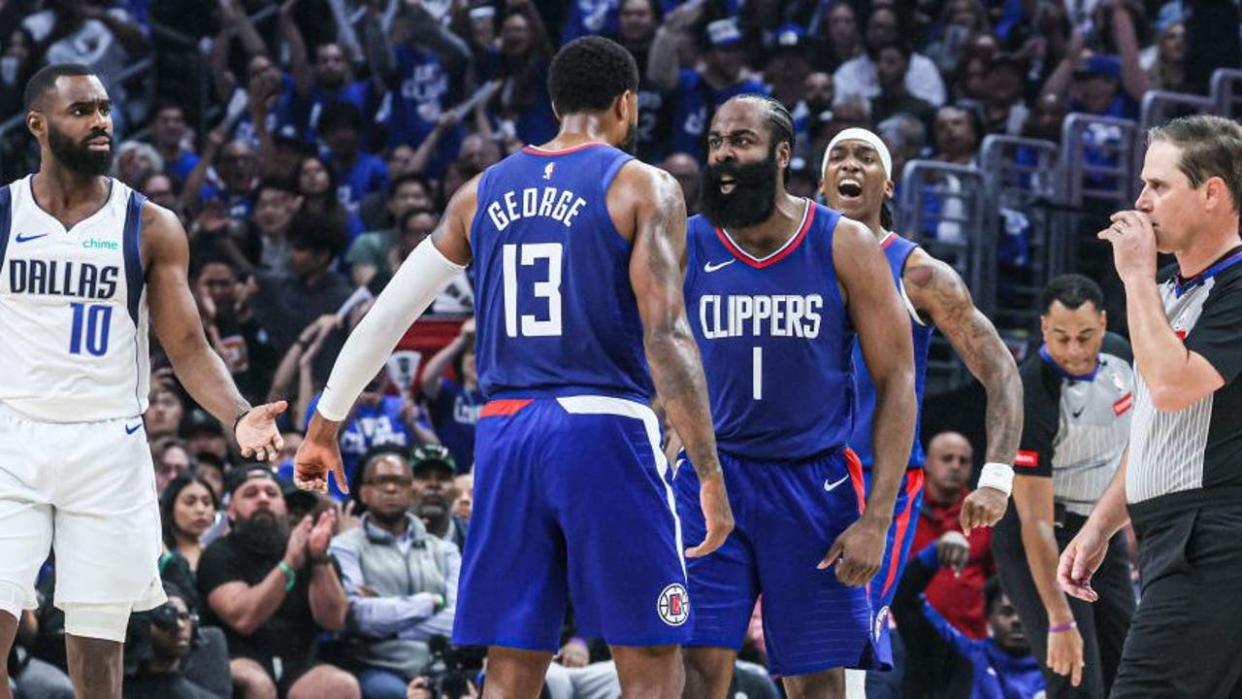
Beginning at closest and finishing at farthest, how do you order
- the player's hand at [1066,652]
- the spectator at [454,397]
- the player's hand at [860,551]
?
the player's hand at [860,551], the player's hand at [1066,652], the spectator at [454,397]

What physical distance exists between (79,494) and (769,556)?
2364mm

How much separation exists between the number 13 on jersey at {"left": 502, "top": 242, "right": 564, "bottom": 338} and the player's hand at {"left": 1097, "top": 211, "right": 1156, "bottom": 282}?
1577 mm

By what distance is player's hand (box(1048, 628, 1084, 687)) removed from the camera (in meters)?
8.37

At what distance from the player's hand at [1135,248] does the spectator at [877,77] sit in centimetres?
1055

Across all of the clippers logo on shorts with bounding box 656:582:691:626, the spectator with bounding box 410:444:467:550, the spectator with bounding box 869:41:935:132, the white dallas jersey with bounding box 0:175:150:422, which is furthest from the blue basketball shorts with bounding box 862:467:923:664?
the spectator with bounding box 869:41:935:132

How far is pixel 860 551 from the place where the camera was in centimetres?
625

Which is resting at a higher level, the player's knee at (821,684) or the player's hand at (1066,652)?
the player's knee at (821,684)

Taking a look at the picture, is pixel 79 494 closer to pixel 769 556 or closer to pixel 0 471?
pixel 0 471

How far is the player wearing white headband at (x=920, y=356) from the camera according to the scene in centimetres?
714

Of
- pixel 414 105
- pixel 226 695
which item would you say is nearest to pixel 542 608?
pixel 226 695

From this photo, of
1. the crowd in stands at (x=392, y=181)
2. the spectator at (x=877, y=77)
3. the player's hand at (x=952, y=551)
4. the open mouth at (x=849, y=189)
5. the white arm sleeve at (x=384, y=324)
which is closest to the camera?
the white arm sleeve at (x=384, y=324)

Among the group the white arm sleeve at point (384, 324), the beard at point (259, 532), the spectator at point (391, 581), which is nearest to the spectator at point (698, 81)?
the spectator at point (391, 581)

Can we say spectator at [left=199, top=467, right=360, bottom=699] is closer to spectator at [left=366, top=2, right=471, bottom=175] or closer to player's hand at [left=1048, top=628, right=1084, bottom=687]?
player's hand at [left=1048, top=628, right=1084, bottom=687]

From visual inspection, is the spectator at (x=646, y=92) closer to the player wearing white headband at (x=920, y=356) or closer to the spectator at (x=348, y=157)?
the spectator at (x=348, y=157)
